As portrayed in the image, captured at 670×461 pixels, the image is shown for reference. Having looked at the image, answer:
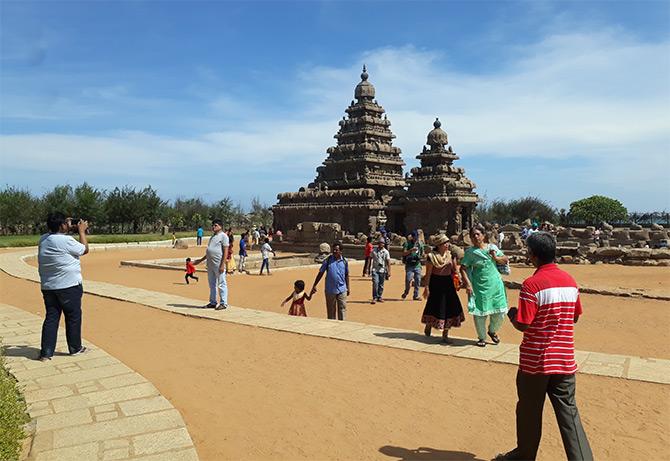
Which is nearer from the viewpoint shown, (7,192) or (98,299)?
(98,299)

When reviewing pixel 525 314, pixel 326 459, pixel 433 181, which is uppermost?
pixel 433 181

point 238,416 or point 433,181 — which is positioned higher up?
point 433,181

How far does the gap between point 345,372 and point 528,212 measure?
52721 mm

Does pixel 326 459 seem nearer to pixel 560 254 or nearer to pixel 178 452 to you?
pixel 178 452

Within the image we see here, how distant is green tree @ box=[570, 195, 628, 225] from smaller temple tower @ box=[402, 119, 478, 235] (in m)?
27.4

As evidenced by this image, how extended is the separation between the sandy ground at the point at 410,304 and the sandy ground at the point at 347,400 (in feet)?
3.26

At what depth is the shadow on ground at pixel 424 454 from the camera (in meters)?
3.48

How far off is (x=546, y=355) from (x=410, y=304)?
862cm

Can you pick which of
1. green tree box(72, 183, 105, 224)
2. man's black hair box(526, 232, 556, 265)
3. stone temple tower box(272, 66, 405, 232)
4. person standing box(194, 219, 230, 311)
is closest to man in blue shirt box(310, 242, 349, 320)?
person standing box(194, 219, 230, 311)

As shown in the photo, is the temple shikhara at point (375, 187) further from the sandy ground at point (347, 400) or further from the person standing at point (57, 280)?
the person standing at point (57, 280)

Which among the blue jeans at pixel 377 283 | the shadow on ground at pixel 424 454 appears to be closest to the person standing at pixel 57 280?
the shadow on ground at pixel 424 454

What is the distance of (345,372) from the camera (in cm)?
527

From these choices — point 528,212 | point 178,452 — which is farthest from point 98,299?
point 528,212

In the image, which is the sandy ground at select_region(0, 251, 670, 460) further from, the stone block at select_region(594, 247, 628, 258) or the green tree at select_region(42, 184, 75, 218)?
the green tree at select_region(42, 184, 75, 218)
